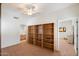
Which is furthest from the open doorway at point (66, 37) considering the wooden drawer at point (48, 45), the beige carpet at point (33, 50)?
the wooden drawer at point (48, 45)

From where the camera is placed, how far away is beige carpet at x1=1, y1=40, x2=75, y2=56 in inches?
77.0

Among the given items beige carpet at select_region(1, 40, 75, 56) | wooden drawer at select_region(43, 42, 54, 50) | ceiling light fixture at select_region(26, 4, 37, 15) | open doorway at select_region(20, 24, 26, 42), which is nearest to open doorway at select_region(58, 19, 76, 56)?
beige carpet at select_region(1, 40, 75, 56)

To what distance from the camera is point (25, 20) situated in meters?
1.98

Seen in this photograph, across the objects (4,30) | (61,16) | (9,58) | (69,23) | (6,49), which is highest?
(61,16)

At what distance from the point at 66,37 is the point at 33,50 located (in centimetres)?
66

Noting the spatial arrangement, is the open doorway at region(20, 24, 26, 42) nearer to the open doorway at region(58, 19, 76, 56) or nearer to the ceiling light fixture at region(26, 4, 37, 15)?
the ceiling light fixture at region(26, 4, 37, 15)

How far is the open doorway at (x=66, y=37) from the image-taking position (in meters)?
1.94

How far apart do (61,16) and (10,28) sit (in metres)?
0.97

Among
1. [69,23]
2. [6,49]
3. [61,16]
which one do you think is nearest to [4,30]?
[6,49]

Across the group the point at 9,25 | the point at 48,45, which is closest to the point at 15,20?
the point at 9,25

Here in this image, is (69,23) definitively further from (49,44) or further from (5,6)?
(5,6)

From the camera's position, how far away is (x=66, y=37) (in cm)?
197

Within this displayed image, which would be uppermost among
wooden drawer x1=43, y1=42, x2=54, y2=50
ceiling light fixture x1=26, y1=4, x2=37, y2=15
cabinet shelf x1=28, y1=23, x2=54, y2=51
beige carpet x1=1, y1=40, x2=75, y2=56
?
ceiling light fixture x1=26, y1=4, x2=37, y2=15

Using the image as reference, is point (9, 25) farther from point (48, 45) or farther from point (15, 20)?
point (48, 45)
